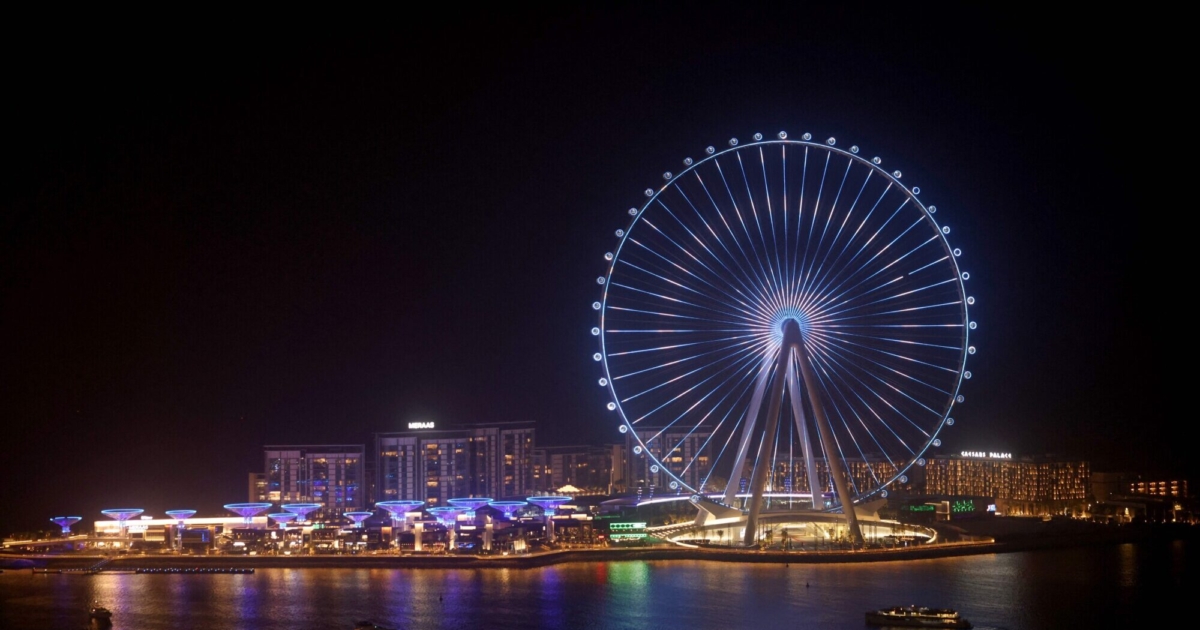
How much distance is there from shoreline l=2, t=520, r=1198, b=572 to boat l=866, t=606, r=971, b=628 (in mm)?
6422

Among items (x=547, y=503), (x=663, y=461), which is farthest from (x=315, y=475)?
(x=663, y=461)

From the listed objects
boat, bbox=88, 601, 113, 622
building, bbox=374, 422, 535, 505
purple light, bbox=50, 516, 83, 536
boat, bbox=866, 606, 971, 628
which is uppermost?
building, bbox=374, 422, 535, 505

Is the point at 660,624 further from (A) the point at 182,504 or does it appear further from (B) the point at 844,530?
(A) the point at 182,504

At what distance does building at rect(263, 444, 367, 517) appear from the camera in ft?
123

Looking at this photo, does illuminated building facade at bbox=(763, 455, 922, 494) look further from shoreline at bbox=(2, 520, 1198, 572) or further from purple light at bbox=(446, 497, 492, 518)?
shoreline at bbox=(2, 520, 1198, 572)

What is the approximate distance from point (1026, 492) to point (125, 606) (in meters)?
28.8

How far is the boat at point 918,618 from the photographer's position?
18.0 metres

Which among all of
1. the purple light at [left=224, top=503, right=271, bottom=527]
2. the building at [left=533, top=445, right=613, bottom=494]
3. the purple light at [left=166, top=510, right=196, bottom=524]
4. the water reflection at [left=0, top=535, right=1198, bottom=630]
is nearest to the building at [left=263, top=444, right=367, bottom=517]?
the purple light at [left=224, top=503, right=271, bottom=527]

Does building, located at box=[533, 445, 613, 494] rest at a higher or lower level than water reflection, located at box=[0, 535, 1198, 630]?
higher

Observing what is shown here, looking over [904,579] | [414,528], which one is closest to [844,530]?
[904,579]

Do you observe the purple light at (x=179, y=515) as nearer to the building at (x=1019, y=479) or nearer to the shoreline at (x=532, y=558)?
the shoreline at (x=532, y=558)

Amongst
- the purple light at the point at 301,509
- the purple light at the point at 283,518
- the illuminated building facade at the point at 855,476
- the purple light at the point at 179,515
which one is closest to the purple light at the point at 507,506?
the purple light at the point at 301,509

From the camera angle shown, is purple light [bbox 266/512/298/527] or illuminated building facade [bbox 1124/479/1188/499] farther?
illuminated building facade [bbox 1124/479/1188/499]

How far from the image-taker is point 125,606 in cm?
2100
